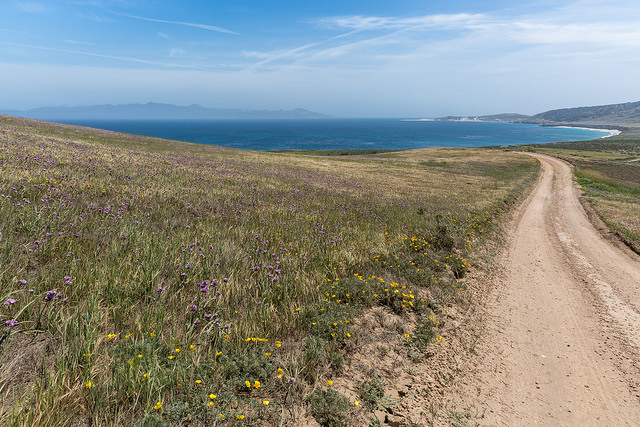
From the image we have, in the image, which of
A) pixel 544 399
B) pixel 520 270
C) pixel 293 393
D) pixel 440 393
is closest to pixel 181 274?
pixel 293 393

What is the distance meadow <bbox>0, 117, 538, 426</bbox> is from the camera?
3186 mm

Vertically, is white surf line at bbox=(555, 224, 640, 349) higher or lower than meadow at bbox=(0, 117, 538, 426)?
lower

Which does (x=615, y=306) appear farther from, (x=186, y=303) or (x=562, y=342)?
(x=186, y=303)

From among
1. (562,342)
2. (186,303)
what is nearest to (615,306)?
(562,342)

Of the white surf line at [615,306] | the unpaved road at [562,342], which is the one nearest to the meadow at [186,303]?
the unpaved road at [562,342]

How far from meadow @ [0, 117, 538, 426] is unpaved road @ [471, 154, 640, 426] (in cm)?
119

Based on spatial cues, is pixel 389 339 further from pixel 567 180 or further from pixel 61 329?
pixel 567 180

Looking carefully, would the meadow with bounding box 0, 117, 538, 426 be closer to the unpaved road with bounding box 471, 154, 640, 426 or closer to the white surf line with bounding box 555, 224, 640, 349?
the unpaved road with bounding box 471, 154, 640, 426

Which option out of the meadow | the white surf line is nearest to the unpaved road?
the white surf line

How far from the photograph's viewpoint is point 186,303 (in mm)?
4988

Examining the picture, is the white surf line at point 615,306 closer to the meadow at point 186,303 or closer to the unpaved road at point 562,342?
the unpaved road at point 562,342

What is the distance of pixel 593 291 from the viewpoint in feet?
28.4

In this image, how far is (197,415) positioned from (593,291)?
11201 millimetres

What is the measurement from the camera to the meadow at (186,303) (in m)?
3.19
